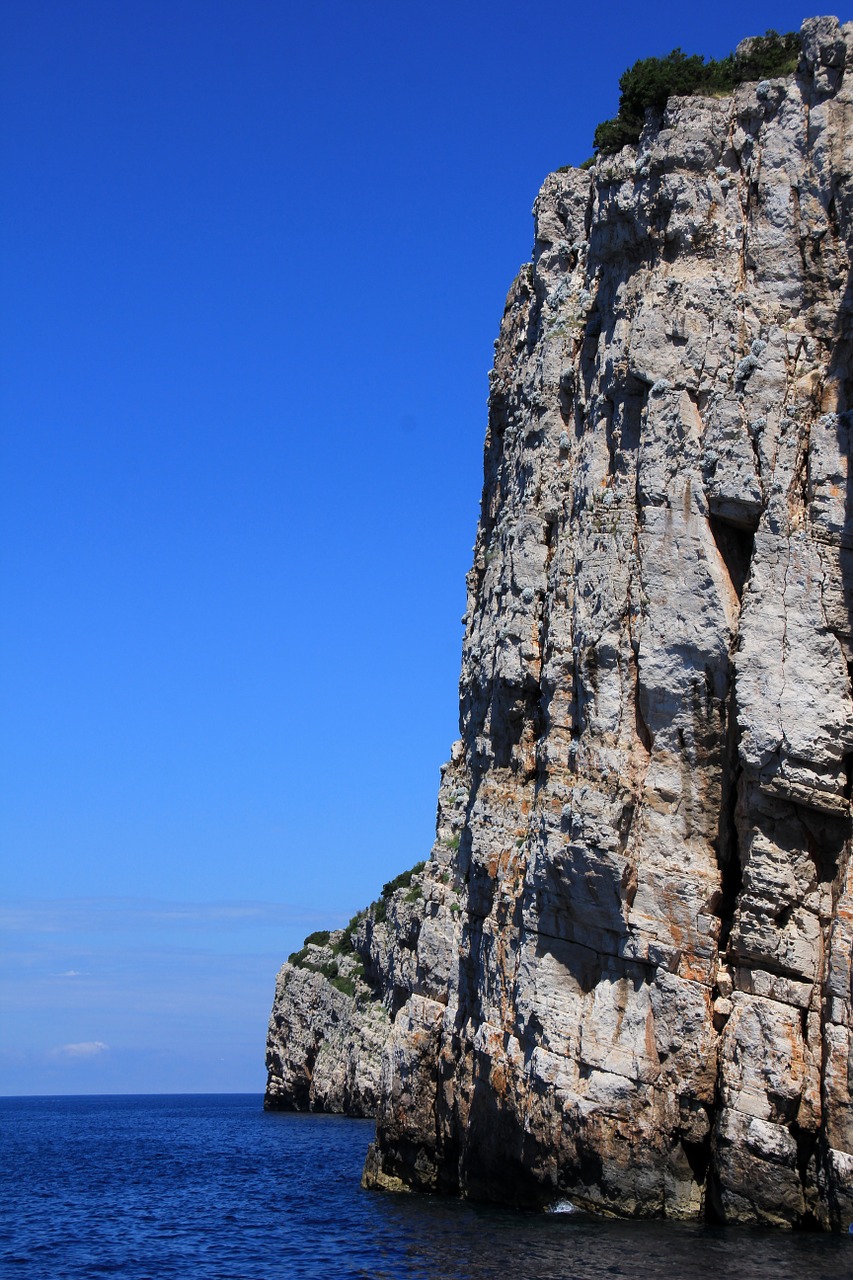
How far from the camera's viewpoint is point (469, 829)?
3772cm

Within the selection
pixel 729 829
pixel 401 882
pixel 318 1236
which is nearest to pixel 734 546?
pixel 729 829

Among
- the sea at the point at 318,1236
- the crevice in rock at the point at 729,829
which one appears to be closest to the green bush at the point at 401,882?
the sea at the point at 318,1236

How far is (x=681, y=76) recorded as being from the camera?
34906 millimetres

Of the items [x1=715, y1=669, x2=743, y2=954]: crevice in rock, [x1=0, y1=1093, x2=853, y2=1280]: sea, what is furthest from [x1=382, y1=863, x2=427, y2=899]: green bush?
[x1=715, y1=669, x2=743, y2=954]: crevice in rock

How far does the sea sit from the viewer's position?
24594 mm

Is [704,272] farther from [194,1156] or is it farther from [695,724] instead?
[194,1156]

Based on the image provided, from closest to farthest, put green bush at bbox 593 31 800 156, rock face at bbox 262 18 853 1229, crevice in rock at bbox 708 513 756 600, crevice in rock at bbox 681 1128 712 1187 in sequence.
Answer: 1. rock face at bbox 262 18 853 1229
2. crevice in rock at bbox 681 1128 712 1187
3. crevice in rock at bbox 708 513 756 600
4. green bush at bbox 593 31 800 156

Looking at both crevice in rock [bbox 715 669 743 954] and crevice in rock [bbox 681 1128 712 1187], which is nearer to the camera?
crevice in rock [bbox 681 1128 712 1187]

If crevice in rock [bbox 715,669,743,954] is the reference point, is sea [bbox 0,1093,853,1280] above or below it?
below

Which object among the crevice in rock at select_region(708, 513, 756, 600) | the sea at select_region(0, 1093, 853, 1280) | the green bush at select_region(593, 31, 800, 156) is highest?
the green bush at select_region(593, 31, 800, 156)

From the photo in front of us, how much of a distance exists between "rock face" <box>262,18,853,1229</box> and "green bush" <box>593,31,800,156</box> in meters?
0.81

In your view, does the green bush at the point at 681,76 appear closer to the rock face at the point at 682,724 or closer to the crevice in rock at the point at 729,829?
the rock face at the point at 682,724

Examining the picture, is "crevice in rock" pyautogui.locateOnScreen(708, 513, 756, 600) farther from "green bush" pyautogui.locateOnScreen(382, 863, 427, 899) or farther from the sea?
"green bush" pyautogui.locateOnScreen(382, 863, 427, 899)

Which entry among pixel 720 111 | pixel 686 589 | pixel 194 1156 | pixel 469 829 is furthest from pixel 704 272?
pixel 194 1156
